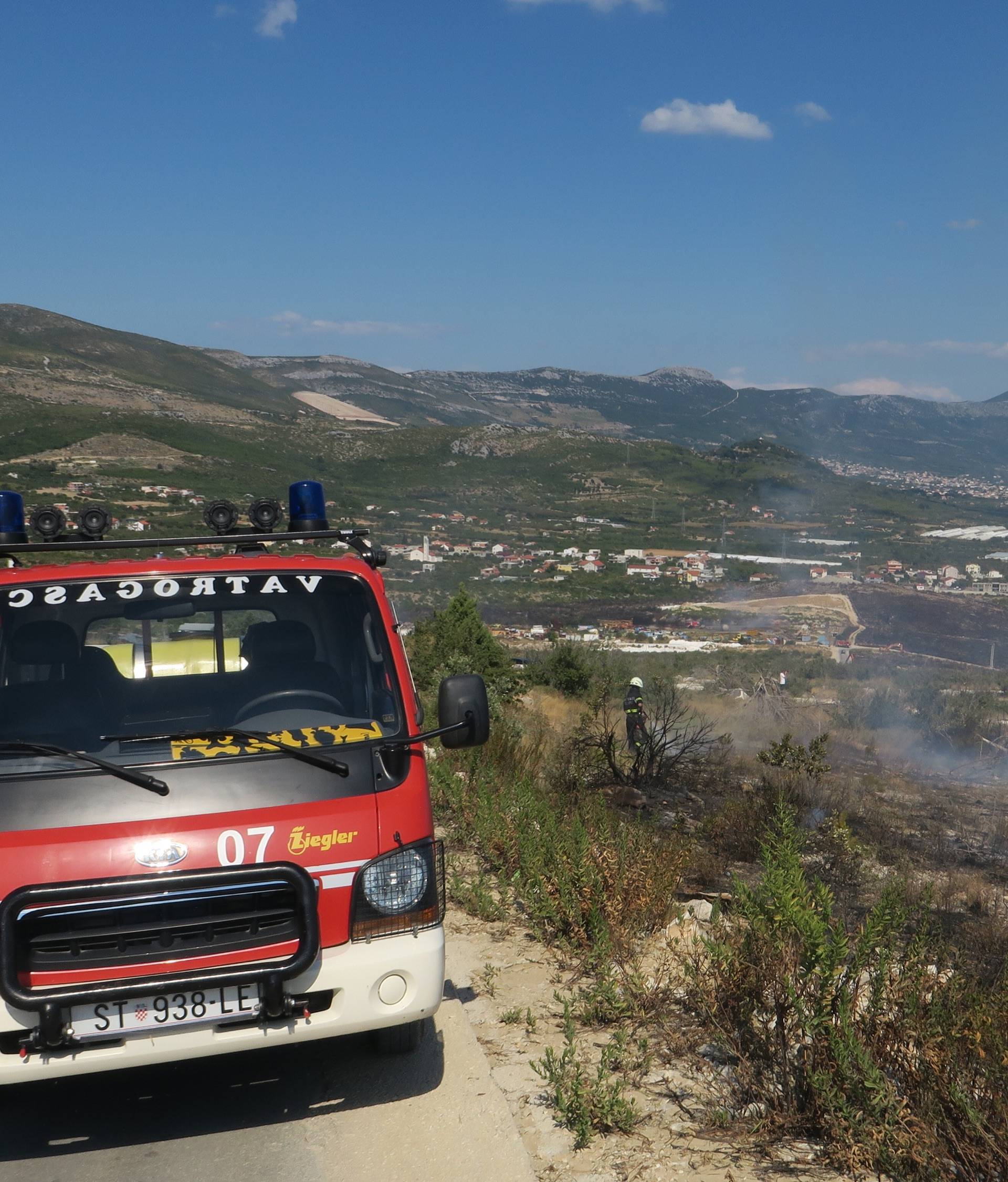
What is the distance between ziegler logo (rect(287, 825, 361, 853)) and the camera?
3.68 m

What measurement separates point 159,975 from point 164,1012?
0.14 metres

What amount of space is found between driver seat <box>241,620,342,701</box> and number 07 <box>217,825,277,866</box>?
843 millimetres

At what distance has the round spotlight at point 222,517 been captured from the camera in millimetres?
5324

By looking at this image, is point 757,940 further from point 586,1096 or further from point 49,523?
point 49,523

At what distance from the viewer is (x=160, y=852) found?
11.7ft

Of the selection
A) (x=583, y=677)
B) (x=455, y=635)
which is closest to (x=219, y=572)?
(x=455, y=635)

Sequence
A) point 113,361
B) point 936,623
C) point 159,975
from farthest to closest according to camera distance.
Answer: point 113,361 < point 936,623 < point 159,975

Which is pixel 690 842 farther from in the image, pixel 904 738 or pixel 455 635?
pixel 904 738

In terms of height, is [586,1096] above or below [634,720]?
above

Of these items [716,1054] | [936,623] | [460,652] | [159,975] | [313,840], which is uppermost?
[313,840]

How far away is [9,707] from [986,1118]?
12.2 feet

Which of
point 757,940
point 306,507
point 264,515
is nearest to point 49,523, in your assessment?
point 264,515

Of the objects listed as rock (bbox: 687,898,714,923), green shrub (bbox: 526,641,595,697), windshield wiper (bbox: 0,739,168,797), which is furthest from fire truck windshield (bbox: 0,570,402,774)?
green shrub (bbox: 526,641,595,697)

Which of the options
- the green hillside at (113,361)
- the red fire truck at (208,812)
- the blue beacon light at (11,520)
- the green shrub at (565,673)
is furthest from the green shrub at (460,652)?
the green hillside at (113,361)
